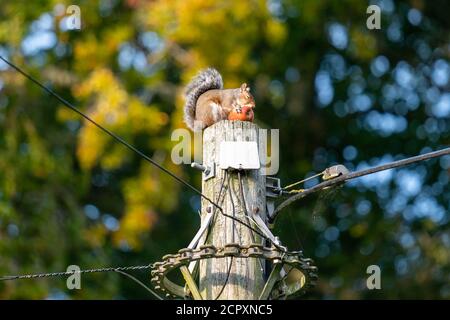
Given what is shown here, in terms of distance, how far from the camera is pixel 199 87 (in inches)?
306

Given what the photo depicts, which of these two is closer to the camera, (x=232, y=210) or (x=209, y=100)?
(x=232, y=210)

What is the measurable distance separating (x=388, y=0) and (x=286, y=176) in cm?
255

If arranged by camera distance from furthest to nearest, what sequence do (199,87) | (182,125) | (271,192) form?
(182,125)
(199,87)
(271,192)

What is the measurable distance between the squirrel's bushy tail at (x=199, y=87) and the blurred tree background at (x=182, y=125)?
15.7ft

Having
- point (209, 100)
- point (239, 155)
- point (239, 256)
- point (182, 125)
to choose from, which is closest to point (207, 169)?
point (239, 155)

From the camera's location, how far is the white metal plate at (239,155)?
5398 millimetres

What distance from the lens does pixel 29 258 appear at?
12914 mm

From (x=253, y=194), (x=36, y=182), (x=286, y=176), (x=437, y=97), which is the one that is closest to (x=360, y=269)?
(x=286, y=176)

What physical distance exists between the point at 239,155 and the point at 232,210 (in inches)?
7.8

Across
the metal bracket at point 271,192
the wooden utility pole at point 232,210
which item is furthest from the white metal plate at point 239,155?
the metal bracket at point 271,192

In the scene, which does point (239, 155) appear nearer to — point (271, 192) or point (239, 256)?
point (271, 192)

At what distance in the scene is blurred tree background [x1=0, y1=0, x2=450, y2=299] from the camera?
1309 centimetres

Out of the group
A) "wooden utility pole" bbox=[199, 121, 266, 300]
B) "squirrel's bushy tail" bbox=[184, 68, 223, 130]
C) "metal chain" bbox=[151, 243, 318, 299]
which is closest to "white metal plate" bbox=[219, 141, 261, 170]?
"wooden utility pole" bbox=[199, 121, 266, 300]

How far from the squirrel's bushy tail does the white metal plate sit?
221 centimetres
